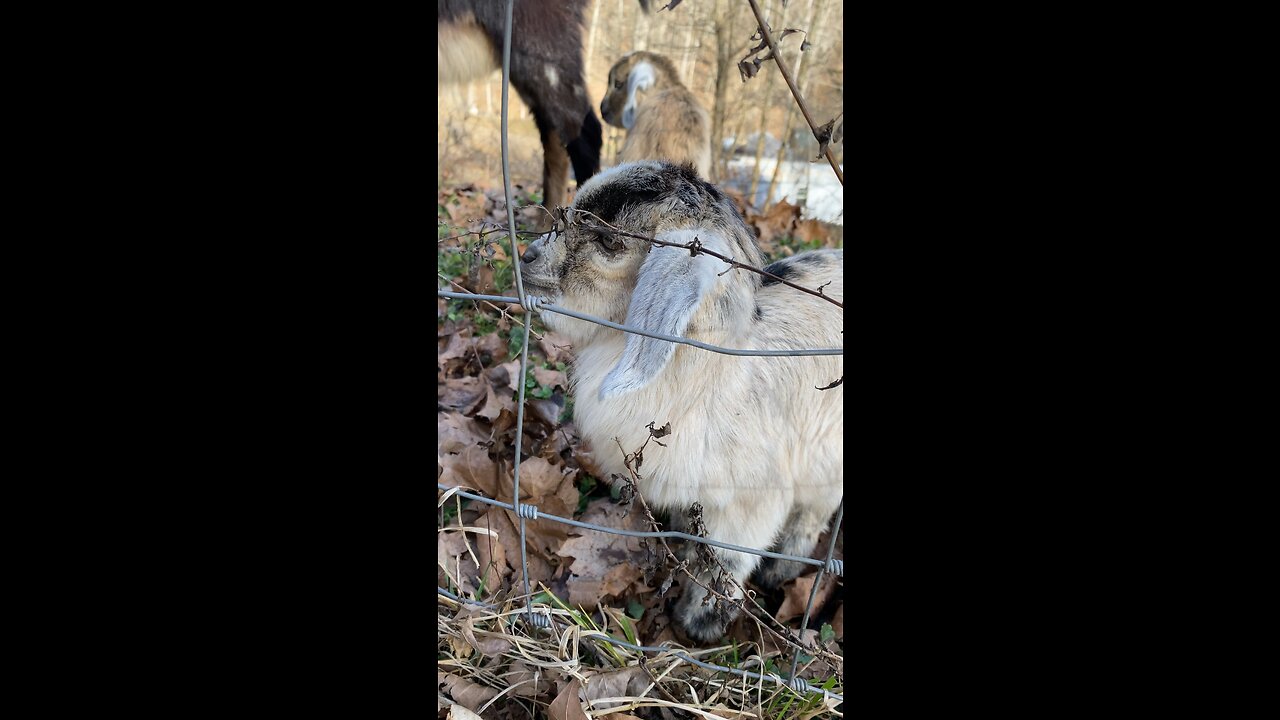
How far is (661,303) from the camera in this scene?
2.04 meters

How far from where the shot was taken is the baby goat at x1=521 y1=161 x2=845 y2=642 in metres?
2.11

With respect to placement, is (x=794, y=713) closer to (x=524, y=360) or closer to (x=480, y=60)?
(x=524, y=360)

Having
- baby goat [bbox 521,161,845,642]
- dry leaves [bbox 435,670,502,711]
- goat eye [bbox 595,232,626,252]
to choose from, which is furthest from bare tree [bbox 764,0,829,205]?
dry leaves [bbox 435,670,502,711]

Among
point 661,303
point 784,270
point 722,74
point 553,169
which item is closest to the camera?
point 661,303

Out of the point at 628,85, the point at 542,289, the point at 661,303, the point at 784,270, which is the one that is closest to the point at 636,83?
the point at 628,85

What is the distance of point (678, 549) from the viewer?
2.44 metres

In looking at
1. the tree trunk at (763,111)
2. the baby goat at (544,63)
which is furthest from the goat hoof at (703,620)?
the tree trunk at (763,111)

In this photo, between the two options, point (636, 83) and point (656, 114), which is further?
point (656, 114)

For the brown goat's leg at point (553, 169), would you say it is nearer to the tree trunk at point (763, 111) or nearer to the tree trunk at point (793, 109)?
the tree trunk at point (763, 111)

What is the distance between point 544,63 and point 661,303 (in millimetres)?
1747

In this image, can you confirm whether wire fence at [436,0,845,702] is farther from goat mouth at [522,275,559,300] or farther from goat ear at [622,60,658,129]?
goat ear at [622,60,658,129]

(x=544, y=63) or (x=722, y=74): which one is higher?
(x=544, y=63)

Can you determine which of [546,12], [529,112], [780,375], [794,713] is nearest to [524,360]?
[780,375]

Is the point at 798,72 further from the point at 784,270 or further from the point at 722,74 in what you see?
the point at 784,270
